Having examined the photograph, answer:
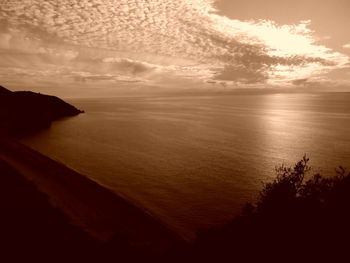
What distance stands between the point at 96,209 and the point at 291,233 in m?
20.1

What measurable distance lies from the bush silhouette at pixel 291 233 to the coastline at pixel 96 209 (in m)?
6.07

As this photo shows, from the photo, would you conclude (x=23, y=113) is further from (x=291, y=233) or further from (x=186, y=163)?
(x=291, y=233)

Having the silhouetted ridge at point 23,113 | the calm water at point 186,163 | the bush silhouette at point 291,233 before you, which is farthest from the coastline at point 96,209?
the silhouetted ridge at point 23,113

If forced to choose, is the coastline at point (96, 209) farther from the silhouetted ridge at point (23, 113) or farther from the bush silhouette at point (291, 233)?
the silhouetted ridge at point (23, 113)

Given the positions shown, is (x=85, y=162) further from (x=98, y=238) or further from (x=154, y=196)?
(x=98, y=238)

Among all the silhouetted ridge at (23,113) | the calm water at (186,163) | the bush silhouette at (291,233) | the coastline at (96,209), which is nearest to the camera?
the bush silhouette at (291,233)

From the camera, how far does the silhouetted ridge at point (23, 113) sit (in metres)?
83.9

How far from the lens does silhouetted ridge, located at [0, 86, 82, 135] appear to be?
275 feet

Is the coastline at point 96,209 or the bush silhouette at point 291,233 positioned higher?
the bush silhouette at point 291,233

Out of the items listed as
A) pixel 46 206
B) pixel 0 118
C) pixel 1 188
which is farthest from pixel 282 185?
pixel 0 118

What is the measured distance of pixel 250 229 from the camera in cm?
1755

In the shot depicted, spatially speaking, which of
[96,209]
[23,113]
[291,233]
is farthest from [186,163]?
[23,113]

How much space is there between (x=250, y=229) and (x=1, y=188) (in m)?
26.0

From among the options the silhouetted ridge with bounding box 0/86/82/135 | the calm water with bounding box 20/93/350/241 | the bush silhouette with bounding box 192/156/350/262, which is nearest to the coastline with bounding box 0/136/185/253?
the calm water with bounding box 20/93/350/241
